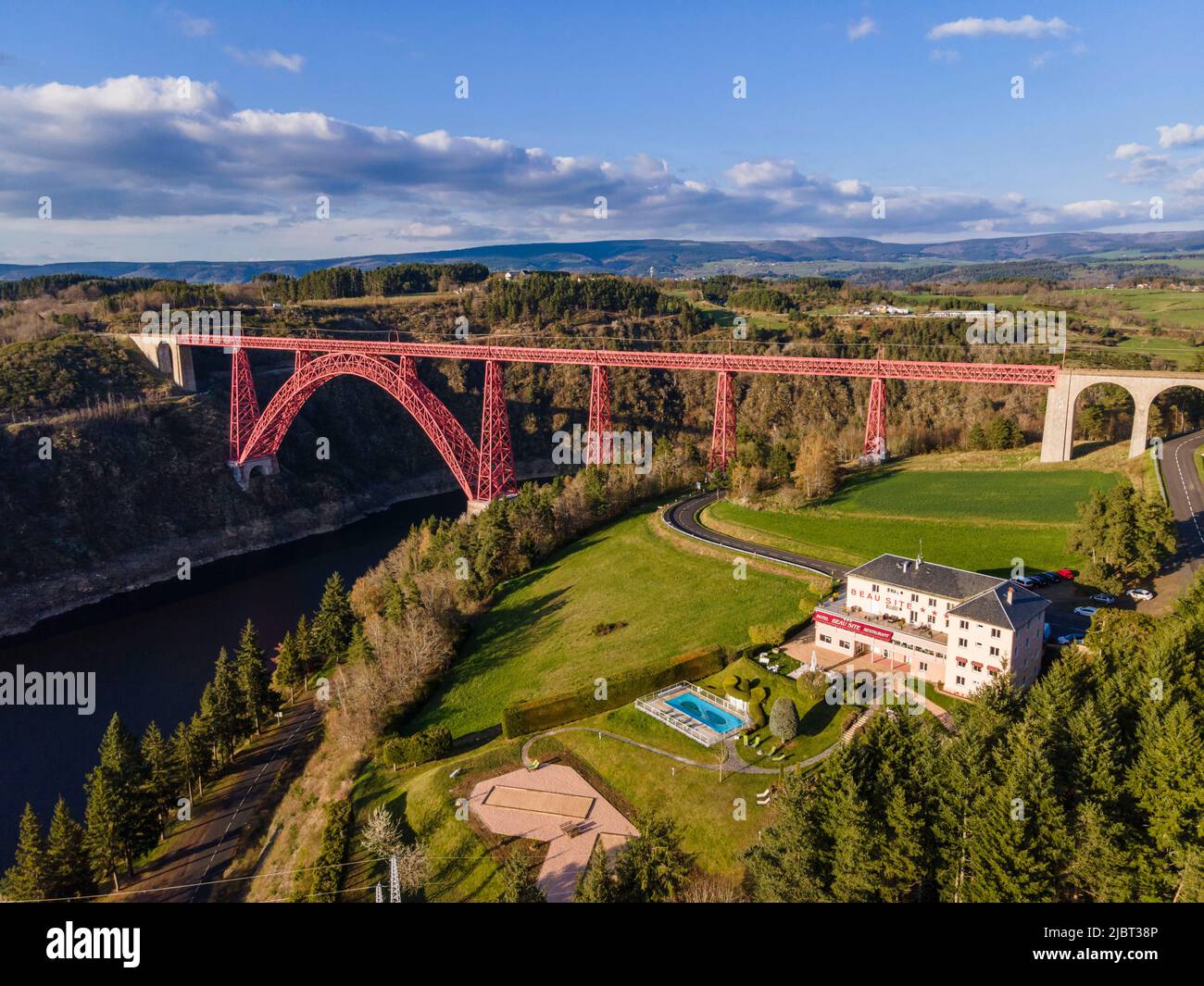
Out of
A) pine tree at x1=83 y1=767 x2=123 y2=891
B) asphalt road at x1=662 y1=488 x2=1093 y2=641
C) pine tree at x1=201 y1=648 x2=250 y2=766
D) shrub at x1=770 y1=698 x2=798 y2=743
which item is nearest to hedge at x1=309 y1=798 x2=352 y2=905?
pine tree at x1=83 y1=767 x2=123 y2=891

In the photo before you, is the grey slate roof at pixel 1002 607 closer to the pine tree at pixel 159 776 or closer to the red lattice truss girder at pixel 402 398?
the pine tree at pixel 159 776

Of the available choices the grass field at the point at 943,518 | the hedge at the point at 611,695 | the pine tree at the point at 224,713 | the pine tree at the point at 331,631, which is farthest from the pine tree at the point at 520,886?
the grass field at the point at 943,518

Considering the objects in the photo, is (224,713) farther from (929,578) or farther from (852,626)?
(929,578)

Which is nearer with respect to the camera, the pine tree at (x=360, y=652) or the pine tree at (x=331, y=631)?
the pine tree at (x=360, y=652)

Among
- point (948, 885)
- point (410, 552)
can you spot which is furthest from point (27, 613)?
point (948, 885)

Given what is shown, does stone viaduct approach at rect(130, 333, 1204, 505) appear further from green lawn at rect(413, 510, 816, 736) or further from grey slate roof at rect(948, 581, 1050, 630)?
grey slate roof at rect(948, 581, 1050, 630)
